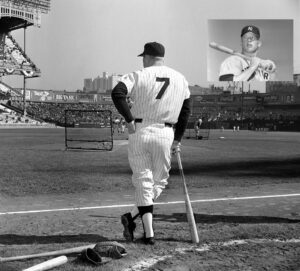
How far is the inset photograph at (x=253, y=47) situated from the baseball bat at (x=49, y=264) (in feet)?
179

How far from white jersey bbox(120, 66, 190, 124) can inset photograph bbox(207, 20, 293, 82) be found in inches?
2095

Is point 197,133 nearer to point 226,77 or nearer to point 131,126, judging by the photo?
point 226,77

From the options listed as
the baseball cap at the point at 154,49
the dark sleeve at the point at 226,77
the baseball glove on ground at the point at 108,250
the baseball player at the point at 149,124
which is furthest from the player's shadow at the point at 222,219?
the dark sleeve at the point at 226,77

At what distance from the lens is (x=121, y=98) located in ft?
14.8

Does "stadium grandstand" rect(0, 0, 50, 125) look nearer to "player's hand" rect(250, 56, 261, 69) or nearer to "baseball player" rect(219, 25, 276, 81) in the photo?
"baseball player" rect(219, 25, 276, 81)

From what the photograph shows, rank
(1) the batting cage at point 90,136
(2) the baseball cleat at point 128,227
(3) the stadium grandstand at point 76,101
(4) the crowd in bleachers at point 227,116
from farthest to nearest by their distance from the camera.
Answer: (4) the crowd in bleachers at point 227,116, (3) the stadium grandstand at point 76,101, (1) the batting cage at point 90,136, (2) the baseball cleat at point 128,227

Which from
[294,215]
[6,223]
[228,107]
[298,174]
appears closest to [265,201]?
[294,215]

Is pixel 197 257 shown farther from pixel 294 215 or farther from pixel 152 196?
pixel 294 215

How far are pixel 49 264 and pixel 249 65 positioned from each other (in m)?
54.4

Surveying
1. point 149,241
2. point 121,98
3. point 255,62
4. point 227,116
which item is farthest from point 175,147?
point 227,116

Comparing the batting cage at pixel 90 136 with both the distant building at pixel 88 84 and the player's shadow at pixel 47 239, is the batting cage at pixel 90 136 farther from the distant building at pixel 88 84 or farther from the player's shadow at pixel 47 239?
the distant building at pixel 88 84

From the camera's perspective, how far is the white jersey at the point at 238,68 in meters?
55.5

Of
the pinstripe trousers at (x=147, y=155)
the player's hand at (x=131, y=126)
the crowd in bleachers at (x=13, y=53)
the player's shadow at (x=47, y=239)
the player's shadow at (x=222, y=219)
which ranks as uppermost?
the crowd in bleachers at (x=13, y=53)

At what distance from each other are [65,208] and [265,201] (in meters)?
3.33
